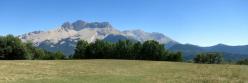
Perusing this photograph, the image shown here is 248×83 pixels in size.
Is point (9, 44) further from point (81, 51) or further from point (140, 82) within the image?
point (140, 82)

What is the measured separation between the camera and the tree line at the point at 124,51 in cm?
14012

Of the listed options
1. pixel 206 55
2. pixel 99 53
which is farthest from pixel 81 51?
pixel 206 55

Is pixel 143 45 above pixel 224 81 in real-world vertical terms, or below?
above

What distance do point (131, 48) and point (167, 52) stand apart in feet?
42.6

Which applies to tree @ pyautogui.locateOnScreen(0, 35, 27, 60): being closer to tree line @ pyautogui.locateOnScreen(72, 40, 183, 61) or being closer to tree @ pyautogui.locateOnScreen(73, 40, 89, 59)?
tree @ pyautogui.locateOnScreen(73, 40, 89, 59)

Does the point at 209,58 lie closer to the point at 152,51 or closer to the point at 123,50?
the point at 152,51

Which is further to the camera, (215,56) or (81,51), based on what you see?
(215,56)

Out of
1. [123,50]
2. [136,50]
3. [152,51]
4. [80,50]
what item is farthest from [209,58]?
[80,50]

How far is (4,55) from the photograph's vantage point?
395ft

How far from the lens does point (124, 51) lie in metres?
146

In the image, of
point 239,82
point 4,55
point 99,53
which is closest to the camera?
point 239,82

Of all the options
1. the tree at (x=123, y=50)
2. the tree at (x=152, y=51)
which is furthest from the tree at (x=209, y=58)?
the tree at (x=123, y=50)

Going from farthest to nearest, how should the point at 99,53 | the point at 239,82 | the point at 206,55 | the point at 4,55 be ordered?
1. the point at 206,55
2. the point at 99,53
3. the point at 4,55
4. the point at 239,82

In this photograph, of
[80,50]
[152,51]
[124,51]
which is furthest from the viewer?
[124,51]
